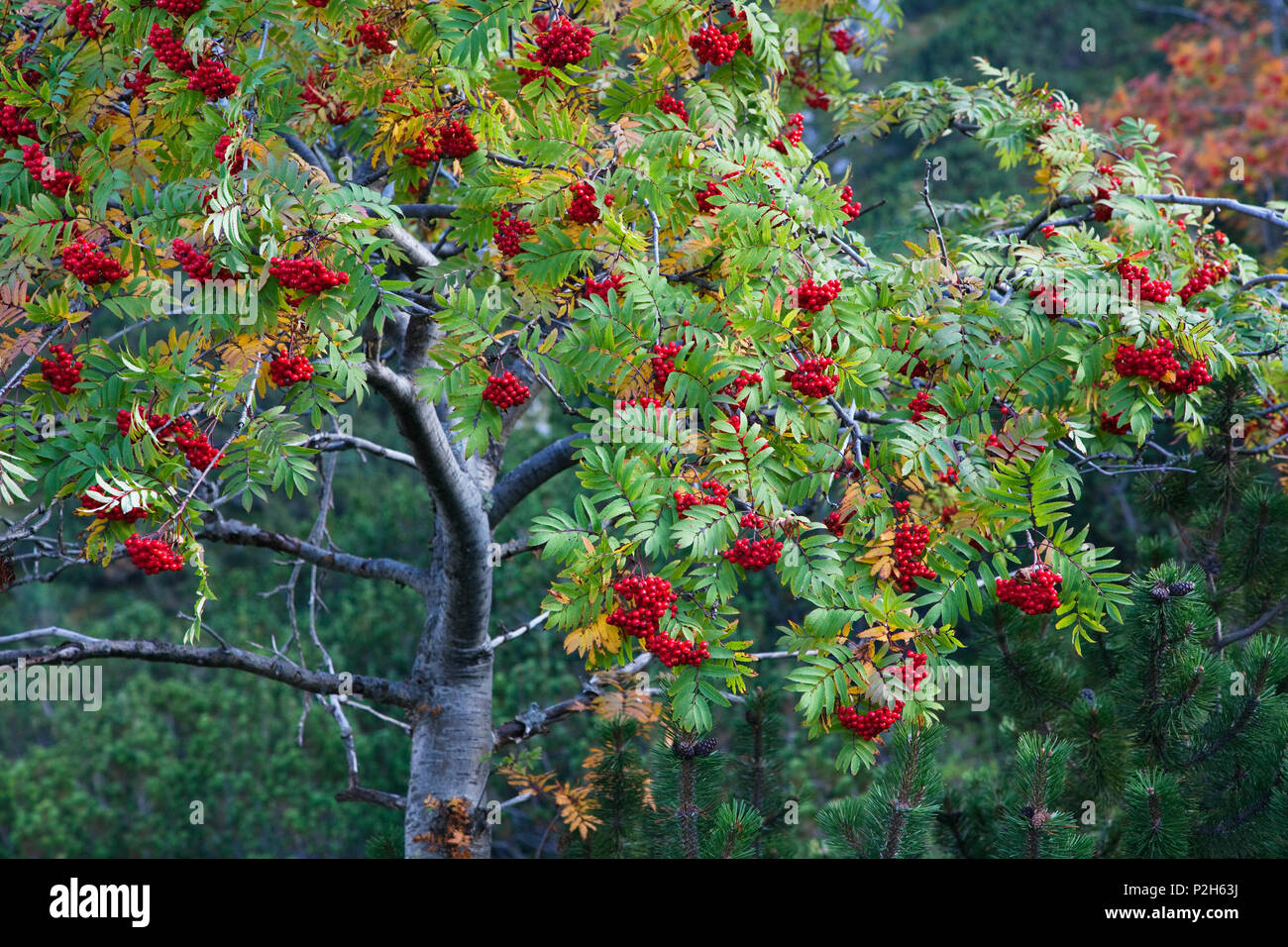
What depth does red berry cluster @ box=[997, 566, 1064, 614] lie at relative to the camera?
326cm

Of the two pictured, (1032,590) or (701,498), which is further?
→ (1032,590)

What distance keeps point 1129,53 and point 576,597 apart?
47.9 feet

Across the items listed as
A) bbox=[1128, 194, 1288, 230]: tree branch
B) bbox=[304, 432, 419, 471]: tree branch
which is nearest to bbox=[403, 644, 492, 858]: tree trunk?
bbox=[304, 432, 419, 471]: tree branch

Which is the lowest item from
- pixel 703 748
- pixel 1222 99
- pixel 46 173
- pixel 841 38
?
pixel 703 748

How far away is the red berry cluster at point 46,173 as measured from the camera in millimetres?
3646

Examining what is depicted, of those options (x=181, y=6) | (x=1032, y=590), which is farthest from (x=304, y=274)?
(x=1032, y=590)

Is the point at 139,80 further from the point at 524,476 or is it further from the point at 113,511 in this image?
the point at 524,476

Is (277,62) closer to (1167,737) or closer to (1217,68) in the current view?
(1167,737)

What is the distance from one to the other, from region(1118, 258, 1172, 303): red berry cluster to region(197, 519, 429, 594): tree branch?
131 inches

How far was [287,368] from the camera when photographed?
345cm

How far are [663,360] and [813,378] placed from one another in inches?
17.8

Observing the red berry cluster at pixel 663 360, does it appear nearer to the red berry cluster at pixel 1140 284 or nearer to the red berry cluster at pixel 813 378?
the red berry cluster at pixel 813 378

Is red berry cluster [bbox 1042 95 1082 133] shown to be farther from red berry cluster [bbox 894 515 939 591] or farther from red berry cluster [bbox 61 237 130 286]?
red berry cluster [bbox 61 237 130 286]

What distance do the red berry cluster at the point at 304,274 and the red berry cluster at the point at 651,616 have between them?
1.23 metres
